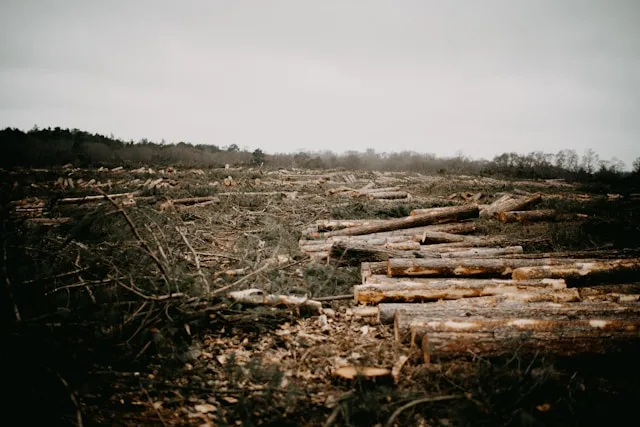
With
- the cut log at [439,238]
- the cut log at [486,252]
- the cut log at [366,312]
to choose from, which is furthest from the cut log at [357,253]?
the cut log at [439,238]

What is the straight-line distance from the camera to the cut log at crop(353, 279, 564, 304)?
3.38 m

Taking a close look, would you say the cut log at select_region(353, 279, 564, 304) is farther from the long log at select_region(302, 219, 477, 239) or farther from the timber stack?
the long log at select_region(302, 219, 477, 239)

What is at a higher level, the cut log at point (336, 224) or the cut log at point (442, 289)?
the cut log at point (336, 224)

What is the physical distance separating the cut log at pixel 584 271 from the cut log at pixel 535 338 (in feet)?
4.02

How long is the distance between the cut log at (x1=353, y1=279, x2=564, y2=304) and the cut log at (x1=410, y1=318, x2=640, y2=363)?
35.5 inches

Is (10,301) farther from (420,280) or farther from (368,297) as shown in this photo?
(420,280)

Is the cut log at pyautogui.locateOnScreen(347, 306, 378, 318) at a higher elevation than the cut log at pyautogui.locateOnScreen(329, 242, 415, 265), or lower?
lower

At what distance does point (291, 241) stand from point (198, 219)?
283 centimetres

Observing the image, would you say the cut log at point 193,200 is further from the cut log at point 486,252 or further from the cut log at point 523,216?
the cut log at point 523,216

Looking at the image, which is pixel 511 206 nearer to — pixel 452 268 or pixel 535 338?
pixel 452 268

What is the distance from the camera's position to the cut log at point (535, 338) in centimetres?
230

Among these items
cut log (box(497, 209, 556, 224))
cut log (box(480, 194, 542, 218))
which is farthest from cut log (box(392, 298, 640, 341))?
cut log (box(480, 194, 542, 218))

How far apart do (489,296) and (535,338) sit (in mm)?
942

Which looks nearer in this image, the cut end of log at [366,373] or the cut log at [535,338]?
the cut end of log at [366,373]
